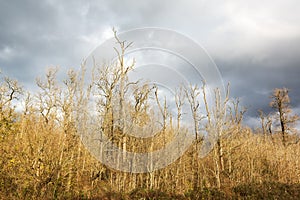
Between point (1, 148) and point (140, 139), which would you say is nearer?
point (1, 148)

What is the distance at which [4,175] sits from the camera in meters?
10.5

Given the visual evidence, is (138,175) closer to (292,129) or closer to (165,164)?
(165,164)

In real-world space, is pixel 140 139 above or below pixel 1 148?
above

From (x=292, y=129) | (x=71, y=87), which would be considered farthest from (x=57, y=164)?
(x=292, y=129)

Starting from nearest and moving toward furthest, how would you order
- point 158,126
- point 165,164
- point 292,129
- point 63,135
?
point 63,135 → point 165,164 → point 158,126 → point 292,129

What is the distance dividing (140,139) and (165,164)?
10.3 ft

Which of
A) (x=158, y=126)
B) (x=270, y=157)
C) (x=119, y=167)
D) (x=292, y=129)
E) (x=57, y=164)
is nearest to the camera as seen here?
Answer: (x=57, y=164)

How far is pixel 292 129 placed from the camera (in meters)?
29.9

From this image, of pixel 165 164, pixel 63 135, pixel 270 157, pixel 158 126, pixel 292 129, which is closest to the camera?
pixel 63 135

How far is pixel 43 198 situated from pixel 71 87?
1374 centimetres

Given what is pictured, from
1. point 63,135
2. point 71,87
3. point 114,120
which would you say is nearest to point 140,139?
point 114,120

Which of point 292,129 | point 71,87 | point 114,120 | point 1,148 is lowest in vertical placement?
point 1,148

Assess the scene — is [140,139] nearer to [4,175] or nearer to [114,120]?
[114,120]

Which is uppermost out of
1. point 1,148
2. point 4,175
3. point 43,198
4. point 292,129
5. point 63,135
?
point 292,129
